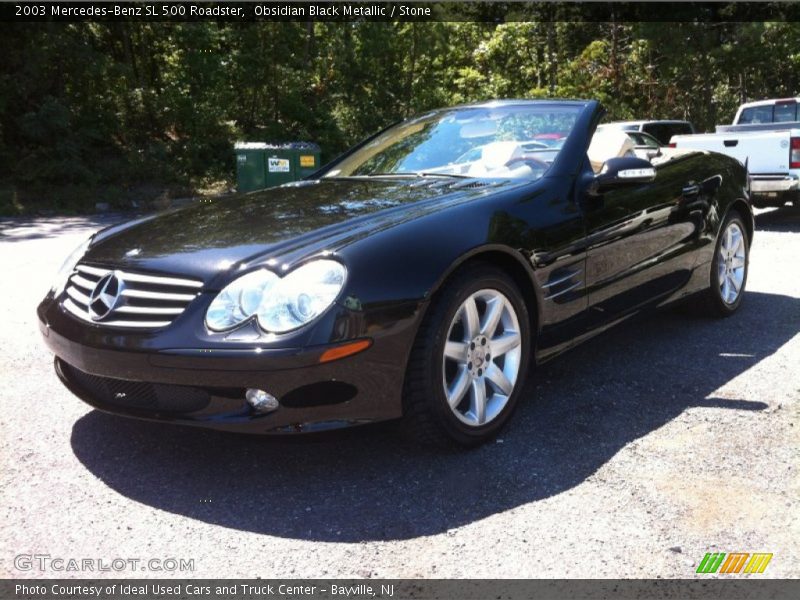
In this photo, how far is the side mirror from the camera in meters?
3.78

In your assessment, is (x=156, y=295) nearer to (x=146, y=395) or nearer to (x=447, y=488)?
(x=146, y=395)

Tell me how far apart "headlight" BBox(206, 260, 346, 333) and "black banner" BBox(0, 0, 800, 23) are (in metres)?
16.0

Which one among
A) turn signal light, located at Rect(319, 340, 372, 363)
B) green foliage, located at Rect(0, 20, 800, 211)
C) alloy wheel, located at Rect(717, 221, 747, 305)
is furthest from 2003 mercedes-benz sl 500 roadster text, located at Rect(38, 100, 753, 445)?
green foliage, located at Rect(0, 20, 800, 211)

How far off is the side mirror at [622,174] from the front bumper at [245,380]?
4.70 feet

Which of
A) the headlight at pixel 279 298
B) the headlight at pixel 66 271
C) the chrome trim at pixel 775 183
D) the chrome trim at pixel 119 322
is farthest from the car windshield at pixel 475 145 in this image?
the chrome trim at pixel 775 183

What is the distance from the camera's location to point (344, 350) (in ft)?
9.11

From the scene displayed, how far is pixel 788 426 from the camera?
352cm

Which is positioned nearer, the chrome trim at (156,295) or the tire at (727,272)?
the chrome trim at (156,295)

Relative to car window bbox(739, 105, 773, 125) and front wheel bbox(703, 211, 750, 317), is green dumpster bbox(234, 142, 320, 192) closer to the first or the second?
car window bbox(739, 105, 773, 125)

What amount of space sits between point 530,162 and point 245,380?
1.95 meters

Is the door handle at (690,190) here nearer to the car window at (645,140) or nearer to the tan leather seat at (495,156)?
the tan leather seat at (495,156)

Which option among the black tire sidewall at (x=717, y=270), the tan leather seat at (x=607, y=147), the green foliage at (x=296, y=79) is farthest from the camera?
the green foliage at (x=296, y=79)

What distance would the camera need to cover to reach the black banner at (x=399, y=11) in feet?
56.9
